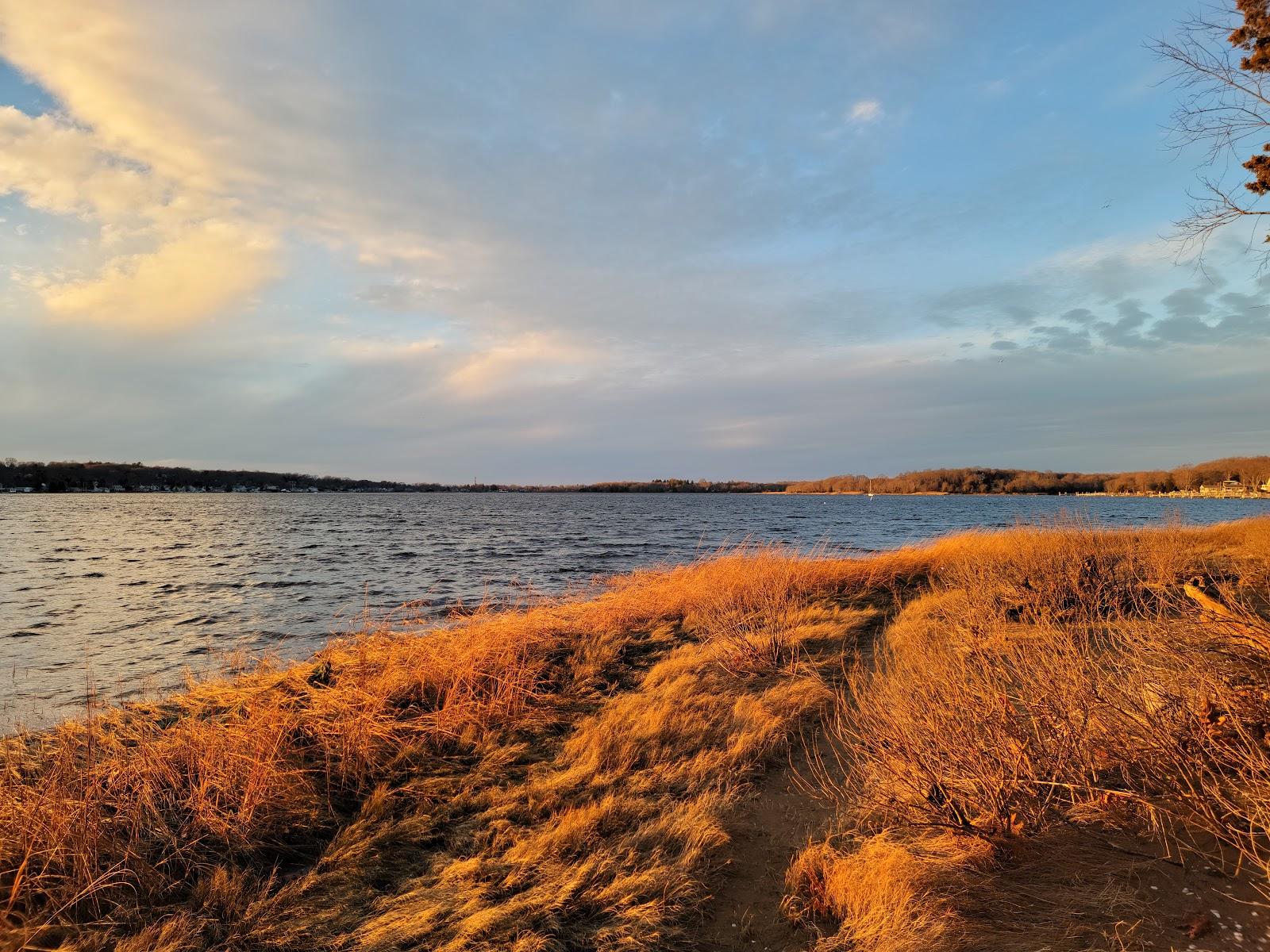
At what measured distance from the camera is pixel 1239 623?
12.6 feet

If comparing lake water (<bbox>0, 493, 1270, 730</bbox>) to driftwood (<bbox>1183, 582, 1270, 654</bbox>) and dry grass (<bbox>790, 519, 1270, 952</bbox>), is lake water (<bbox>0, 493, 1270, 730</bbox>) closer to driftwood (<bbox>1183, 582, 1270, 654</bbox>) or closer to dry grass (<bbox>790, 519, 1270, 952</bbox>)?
dry grass (<bbox>790, 519, 1270, 952</bbox>)

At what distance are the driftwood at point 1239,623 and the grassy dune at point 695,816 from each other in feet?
0.06

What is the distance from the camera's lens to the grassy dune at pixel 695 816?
3.33 metres

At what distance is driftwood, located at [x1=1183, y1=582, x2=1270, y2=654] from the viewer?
3656 millimetres

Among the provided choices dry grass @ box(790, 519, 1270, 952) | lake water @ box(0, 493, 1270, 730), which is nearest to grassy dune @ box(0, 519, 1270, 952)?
dry grass @ box(790, 519, 1270, 952)

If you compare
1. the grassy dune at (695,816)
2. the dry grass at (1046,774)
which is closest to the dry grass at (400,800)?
the grassy dune at (695,816)

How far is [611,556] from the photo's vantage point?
27.6 m

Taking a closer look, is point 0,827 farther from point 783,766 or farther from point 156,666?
point 156,666

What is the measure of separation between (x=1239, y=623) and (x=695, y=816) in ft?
12.7

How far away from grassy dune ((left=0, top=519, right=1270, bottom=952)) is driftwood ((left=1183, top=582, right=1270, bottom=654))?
0.02 metres

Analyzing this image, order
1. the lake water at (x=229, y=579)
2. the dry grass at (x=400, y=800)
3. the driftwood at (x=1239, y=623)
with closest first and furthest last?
1. the dry grass at (x=400, y=800)
2. the driftwood at (x=1239, y=623)
3. the lake water at (x=229, y=579)

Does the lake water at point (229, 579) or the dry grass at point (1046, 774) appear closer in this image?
the dry grass at point (1046, 774)

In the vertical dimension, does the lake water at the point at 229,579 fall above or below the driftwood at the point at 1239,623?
below

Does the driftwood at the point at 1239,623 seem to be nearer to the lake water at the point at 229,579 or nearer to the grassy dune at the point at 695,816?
the grassy dune at the point at 695,816
